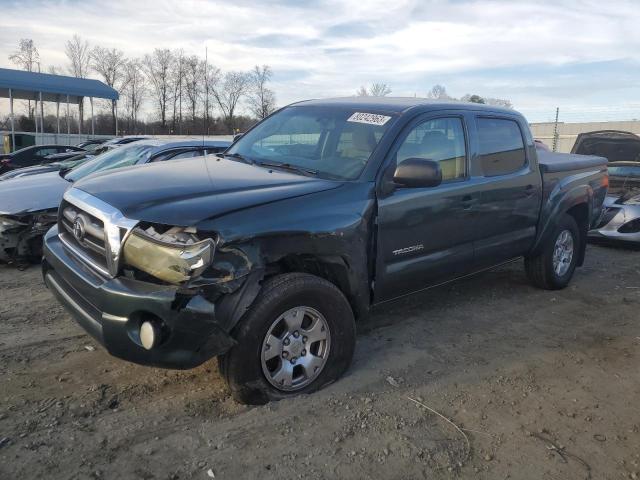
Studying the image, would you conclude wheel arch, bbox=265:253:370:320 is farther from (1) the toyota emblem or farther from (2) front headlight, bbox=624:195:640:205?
(2) front headlight, bbox=624:195:640:205

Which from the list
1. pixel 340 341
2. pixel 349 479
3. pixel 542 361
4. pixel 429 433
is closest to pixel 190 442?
pixel 349 479

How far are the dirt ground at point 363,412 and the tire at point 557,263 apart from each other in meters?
1.09

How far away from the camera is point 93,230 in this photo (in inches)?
125

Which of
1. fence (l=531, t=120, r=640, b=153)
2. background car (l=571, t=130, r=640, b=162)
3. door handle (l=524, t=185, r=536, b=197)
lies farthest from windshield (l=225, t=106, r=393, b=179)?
fence (l=531, t=120, r=640, b=153)

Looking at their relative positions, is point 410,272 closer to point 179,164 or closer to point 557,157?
point 179,164

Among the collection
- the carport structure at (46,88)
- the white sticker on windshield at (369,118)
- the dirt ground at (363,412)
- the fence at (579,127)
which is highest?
the carport structure at (46,88)

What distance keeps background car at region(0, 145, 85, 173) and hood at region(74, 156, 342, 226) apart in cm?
1370

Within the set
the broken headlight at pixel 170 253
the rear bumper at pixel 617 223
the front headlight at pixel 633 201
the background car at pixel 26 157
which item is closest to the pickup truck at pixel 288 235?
the broken headlight at pixel 170 253

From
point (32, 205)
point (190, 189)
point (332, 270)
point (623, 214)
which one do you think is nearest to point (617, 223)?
point (623, 214)

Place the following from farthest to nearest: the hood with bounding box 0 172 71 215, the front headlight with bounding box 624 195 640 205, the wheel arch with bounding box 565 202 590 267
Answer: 1. the front headlight with bounding box 624 195 640 205
2. the wheel arch with bounding box 565 202 590 267
3. the hood with bounding box 0 172 71 215

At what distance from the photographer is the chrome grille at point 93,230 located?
293 centimetres

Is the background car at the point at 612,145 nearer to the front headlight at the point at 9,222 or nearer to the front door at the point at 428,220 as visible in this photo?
the front door at the point at 428,220

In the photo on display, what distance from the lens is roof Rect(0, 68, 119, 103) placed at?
27562 millimetres

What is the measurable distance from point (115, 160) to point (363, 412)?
18.3ft
